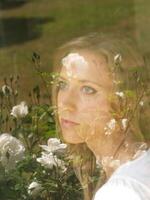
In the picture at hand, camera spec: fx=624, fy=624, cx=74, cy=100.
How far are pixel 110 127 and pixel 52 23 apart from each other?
428 mm

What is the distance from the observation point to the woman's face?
2.19 metres

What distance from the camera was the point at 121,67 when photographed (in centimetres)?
218

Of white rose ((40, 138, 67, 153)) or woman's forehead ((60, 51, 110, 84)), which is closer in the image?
woman's forehead ((60, 51, 110, 84))

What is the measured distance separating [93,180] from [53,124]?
25cm

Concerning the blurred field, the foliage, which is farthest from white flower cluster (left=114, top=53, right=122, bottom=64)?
the foliage

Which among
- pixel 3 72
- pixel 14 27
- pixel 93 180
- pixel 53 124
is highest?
pixel 14 27

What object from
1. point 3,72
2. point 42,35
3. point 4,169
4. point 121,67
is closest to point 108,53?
point 121,67

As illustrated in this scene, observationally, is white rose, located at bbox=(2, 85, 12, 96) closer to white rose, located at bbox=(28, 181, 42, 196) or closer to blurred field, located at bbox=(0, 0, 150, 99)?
blurred field, located at bbox=(0, 0, 150, 99)

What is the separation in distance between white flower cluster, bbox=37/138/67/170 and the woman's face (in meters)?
0.08

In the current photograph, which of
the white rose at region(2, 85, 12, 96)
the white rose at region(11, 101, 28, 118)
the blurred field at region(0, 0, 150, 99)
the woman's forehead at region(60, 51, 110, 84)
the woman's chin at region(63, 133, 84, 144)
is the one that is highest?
the blurred field at region(0, 0, 150, 99)

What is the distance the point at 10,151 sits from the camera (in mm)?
2322

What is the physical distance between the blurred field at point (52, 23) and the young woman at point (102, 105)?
0.15ft

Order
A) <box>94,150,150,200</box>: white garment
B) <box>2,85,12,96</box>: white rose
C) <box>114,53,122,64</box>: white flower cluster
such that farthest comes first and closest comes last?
<box>2,85,12,96</box>: white rose → <box>114,53,122,64</box>: white flower cluster → <box>94,150,150,200</box>: white garment

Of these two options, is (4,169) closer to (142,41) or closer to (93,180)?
(93,180)
